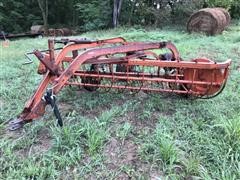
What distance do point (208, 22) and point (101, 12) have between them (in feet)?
20.0

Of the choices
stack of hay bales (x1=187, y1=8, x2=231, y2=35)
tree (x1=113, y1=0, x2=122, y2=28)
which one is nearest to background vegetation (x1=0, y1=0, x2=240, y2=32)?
tree (x1=113, y1=0, x2=122, y2=28)

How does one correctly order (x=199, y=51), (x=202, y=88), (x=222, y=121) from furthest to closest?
(x=199, y=51), (x=202, y=88), (x=222, y=121)

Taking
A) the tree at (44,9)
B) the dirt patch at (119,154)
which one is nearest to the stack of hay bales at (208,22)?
the dirt patch at (119,154)

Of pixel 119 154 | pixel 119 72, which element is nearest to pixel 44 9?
pixel 119 72

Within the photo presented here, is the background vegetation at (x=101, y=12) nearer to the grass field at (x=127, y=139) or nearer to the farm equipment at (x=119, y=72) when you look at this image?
the farm equipment at (x=119, y=72)

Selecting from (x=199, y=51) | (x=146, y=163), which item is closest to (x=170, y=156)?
(x=146, y=163)

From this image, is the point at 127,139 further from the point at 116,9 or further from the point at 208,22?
the point at 116,9

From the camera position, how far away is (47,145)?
3066 millimetres

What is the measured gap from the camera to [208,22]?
1042 cm

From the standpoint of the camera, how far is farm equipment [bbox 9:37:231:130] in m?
3.19

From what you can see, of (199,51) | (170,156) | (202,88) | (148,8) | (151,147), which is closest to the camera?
(170,156)

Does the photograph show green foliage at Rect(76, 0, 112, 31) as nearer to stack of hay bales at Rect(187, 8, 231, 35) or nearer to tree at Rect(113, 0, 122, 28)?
tree at Rect(113, 0, 122, 28)

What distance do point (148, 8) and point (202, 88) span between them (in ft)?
35.0

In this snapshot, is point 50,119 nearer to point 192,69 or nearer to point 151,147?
point 151,147
